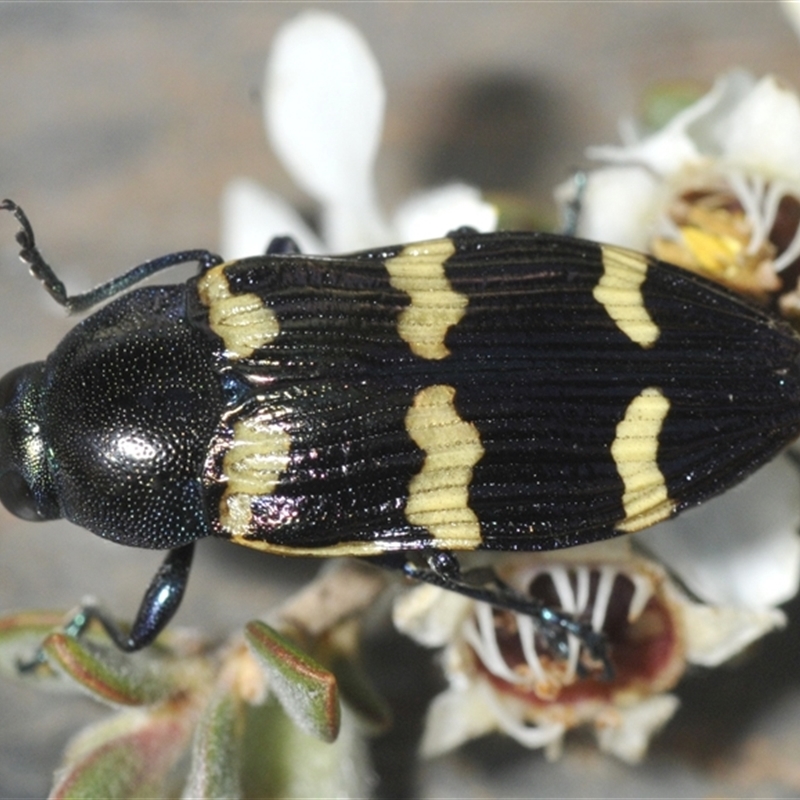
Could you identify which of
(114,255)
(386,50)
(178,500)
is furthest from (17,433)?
(386,50)

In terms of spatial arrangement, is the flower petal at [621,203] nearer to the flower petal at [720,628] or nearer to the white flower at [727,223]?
the white flower at [727,223]

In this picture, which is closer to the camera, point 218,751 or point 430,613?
point 218,751

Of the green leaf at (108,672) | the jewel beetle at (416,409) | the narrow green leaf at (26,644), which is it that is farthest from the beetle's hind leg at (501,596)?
the narrow green leaf at (26,644)

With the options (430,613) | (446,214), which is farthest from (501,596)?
(446,214)

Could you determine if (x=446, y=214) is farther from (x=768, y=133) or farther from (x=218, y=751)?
(x=218, y=751)

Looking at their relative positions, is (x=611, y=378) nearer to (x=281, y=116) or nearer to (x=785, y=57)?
(x=281, y=116)

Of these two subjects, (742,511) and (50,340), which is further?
(50,340)

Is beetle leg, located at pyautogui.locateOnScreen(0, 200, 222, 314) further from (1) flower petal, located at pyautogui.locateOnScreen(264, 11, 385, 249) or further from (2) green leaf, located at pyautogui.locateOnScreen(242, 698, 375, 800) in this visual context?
(2) green leaf, located at pyautogui.locateOnScreen(242, 698, 375, 800)

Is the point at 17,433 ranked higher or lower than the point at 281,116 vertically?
lower
